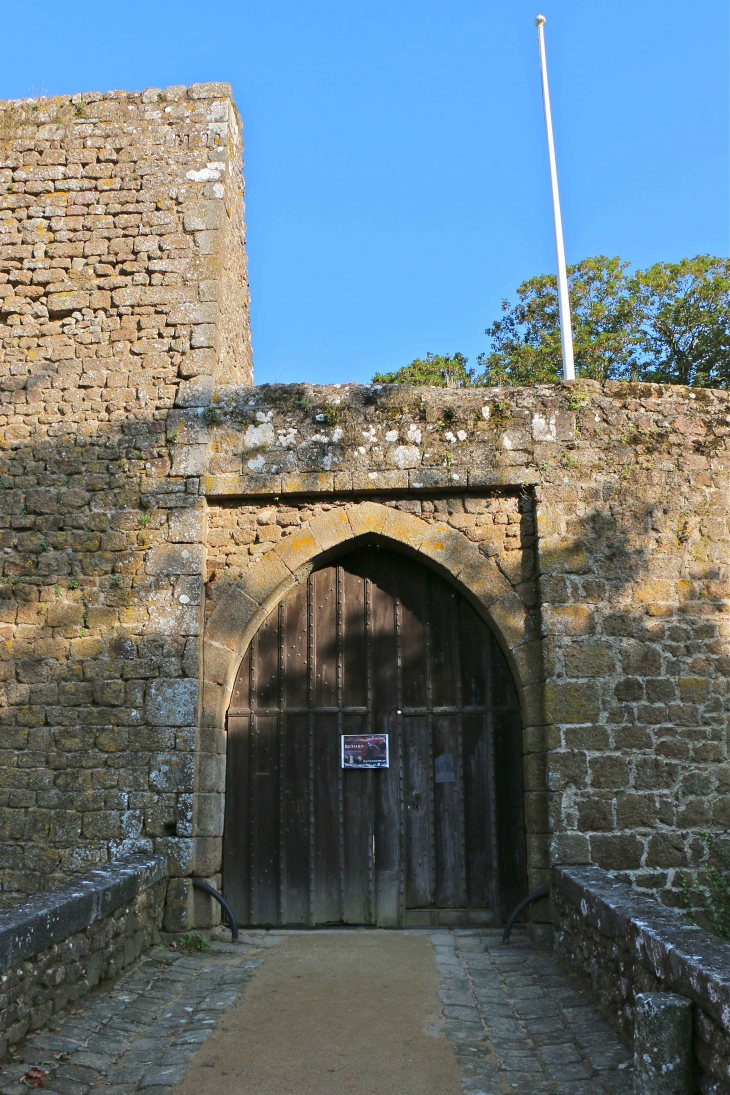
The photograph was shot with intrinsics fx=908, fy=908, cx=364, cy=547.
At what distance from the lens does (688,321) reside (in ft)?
53.9

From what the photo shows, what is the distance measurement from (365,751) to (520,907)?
4.58 feet

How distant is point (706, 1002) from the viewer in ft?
9.29

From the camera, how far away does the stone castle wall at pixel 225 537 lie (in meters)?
5.74

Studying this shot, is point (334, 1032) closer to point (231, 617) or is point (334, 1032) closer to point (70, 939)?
point (70, 939)

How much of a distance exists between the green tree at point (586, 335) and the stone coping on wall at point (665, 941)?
1316 centimetres

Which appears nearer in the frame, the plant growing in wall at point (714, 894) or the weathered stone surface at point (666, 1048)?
the weathered stone surface at point (666, 1048)

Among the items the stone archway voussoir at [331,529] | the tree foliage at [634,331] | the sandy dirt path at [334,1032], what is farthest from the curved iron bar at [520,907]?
the tree foliage at [634,331]

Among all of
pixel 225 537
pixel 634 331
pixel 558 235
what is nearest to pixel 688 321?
pixel 634 331

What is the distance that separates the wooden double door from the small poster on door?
4cm

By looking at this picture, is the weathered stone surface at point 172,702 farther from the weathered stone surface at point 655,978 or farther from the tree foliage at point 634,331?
the tree foliage at point 634,331

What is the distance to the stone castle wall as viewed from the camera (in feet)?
18.8

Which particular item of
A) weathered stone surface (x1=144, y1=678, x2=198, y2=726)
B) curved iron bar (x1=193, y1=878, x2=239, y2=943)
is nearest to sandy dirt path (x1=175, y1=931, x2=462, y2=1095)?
curved iron bar (x1=193, y1=878, x2=239, y2=943)

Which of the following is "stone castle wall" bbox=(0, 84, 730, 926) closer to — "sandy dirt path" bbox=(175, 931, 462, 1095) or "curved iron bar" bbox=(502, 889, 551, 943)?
"curved iron bar" bbox=(502, 889, 551, 943)

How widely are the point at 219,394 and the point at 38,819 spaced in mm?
3066
